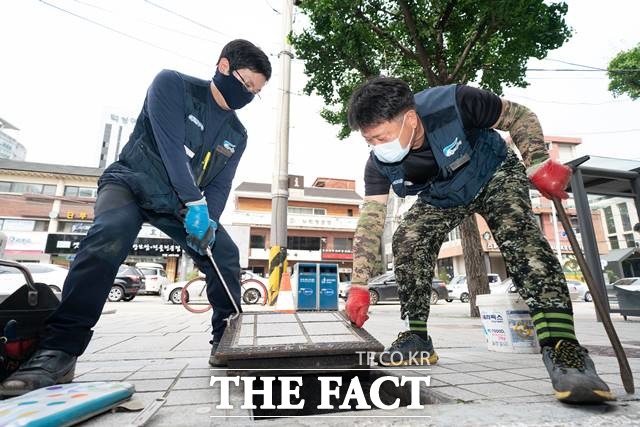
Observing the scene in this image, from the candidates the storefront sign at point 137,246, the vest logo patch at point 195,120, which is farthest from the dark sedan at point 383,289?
the storefront sign at point 137,246

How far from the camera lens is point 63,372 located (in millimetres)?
1548

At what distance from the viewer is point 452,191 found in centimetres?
199

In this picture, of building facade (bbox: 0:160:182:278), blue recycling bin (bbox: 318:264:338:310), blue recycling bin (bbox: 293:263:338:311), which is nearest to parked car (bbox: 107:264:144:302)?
blue recycling bin (bbox: 293:263:338:311)

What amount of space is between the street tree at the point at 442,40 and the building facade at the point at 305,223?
2301 centimetres

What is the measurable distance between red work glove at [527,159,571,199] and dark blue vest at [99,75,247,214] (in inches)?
73.8

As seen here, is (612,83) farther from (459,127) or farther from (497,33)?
Result: (459,127)

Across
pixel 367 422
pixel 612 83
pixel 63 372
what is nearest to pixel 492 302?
pixel 367 422

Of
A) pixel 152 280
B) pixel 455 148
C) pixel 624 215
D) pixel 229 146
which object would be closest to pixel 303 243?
pixel 152 280

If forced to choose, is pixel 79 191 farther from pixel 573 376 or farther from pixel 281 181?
pixel 573 376

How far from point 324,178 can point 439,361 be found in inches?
1548

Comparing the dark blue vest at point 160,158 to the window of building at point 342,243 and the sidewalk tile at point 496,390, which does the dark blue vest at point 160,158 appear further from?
the window of building at point 342,243

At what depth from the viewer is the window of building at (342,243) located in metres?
32.2

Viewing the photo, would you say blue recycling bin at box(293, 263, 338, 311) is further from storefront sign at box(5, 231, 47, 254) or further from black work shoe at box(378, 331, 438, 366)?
storefront sign at box(5, 231, 47, 254)

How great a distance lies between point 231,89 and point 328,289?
701 cm
